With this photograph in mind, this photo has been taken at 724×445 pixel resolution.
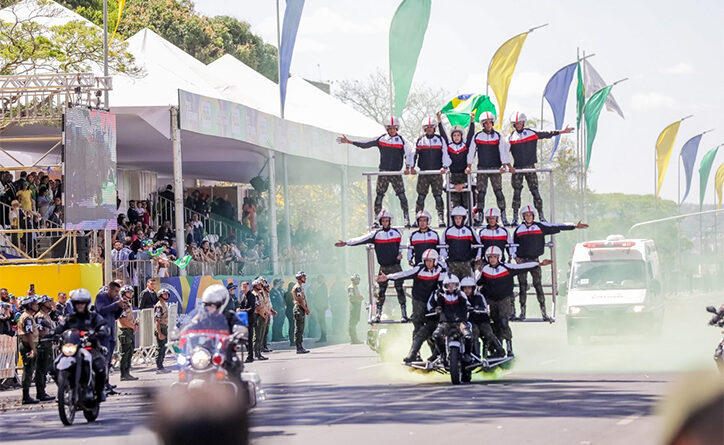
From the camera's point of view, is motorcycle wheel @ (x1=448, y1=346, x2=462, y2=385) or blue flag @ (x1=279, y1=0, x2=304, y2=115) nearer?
motorcycle wheel @ (x1=448, y1=346, x2=462, y2=385)

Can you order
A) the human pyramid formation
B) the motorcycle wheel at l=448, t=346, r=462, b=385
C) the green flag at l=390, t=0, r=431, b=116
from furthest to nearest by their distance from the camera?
the green flag at l=390, t=0, r=431, b=116, the human pyramid formation, the motorcycle wheel at l=448, t=346, r=462, b=385

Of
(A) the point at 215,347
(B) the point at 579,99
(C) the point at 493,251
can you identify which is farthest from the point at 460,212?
(B) the point at 579,99

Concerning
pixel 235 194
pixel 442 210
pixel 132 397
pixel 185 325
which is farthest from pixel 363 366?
pixel 235 194

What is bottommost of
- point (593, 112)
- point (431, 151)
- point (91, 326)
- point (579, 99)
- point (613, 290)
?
point (613, 290)

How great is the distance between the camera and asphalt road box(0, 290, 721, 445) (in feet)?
36.1

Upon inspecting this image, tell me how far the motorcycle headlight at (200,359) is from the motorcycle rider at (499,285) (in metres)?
8.99

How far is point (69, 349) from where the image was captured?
13.5 meters

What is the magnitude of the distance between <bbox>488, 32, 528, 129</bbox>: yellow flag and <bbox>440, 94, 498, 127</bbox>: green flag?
16.7ft

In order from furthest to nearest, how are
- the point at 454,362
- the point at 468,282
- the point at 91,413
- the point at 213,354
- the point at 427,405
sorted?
the point at 468,282, the point at 454,362, the point at 427,405, the point at 91,413, the point at 213,354

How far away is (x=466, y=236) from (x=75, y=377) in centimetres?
Result: 766

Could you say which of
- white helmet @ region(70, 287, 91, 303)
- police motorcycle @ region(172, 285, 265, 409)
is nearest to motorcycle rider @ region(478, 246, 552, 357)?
white helmet @ region(70, 287, 91, 303)

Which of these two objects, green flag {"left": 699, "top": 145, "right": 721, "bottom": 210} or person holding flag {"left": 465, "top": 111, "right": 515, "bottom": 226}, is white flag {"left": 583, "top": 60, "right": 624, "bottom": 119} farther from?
person holding flag {"left": 465, "top": 111, "right": 515, "bottom": 226}

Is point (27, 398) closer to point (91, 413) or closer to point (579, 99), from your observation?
point (91, 413)

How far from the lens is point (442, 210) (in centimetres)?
2034
